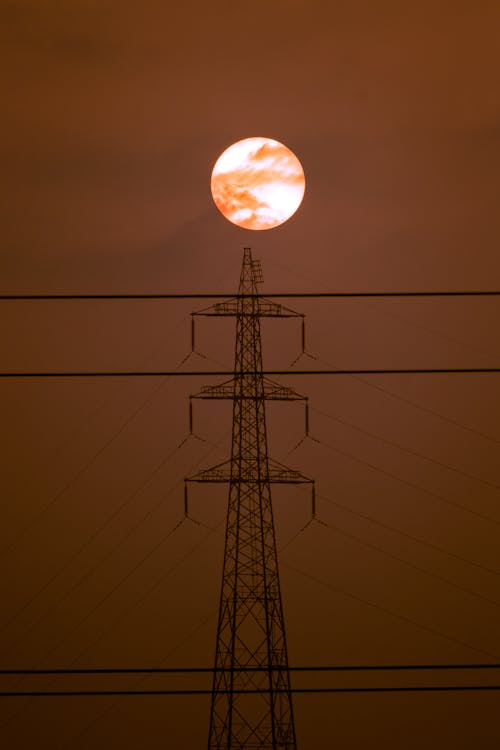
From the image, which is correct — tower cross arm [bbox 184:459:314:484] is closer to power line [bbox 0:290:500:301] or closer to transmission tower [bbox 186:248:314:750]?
transmission tower [bbox 186:248:314:750]

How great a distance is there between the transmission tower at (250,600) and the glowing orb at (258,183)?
2.63 ft

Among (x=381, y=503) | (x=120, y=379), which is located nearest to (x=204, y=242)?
(x=120, y=379)

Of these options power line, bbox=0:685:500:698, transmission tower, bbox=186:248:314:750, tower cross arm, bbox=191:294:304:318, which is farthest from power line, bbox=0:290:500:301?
power line, bbox=0:685:500:698

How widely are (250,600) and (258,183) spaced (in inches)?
98.7

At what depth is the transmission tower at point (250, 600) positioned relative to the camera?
15.0 ft

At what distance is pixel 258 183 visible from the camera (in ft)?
15.5

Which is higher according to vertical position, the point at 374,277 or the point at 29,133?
the point at 29,133

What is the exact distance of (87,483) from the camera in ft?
15.5

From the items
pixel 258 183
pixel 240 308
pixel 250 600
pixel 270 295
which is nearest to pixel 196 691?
pixel 250 600

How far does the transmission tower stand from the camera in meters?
4.57

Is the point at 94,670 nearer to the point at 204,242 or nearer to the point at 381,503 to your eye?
the point at 381,503

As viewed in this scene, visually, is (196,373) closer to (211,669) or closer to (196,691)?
(211,669)

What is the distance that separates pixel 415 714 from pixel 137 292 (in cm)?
305

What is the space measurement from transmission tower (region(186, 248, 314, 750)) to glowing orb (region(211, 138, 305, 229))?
2.63 ft
